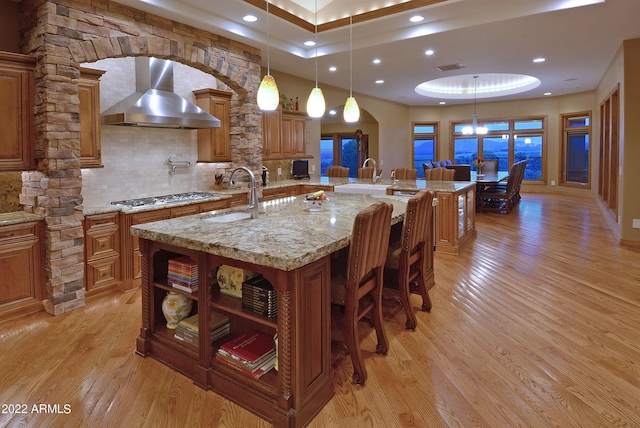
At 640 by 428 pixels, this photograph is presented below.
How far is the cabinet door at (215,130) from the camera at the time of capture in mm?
5309

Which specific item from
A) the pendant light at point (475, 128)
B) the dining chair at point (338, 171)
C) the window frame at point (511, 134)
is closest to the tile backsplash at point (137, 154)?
the dining chair at point (338, 171)

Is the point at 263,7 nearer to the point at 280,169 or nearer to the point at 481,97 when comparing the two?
the point at 280,169

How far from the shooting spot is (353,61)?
21.0ft

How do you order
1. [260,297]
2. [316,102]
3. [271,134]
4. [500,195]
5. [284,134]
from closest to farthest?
1. [260,297]
2. [316,102]
3. [271,134]
4. [284,134]
5. [500,195]

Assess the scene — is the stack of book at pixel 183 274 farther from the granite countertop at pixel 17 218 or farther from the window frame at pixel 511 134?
the window frame at pixel 511 134

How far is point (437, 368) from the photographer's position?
2512 millimetres

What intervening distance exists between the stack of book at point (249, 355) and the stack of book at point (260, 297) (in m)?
0.25

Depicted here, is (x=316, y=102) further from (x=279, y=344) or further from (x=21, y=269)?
(x=21, y=269)

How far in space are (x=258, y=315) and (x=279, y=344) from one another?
213 millimetres

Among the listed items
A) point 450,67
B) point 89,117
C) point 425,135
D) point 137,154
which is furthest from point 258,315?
point 425,135

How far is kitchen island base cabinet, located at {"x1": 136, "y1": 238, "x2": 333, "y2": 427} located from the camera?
1948 millimetres

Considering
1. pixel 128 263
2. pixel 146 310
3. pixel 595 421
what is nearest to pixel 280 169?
pixel 128 263

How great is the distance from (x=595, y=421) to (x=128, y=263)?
3889mm

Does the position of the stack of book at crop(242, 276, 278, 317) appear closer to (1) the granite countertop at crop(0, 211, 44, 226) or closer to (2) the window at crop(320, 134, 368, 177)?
(1) the granite countertop at crop(0, 211, 44, 226)
